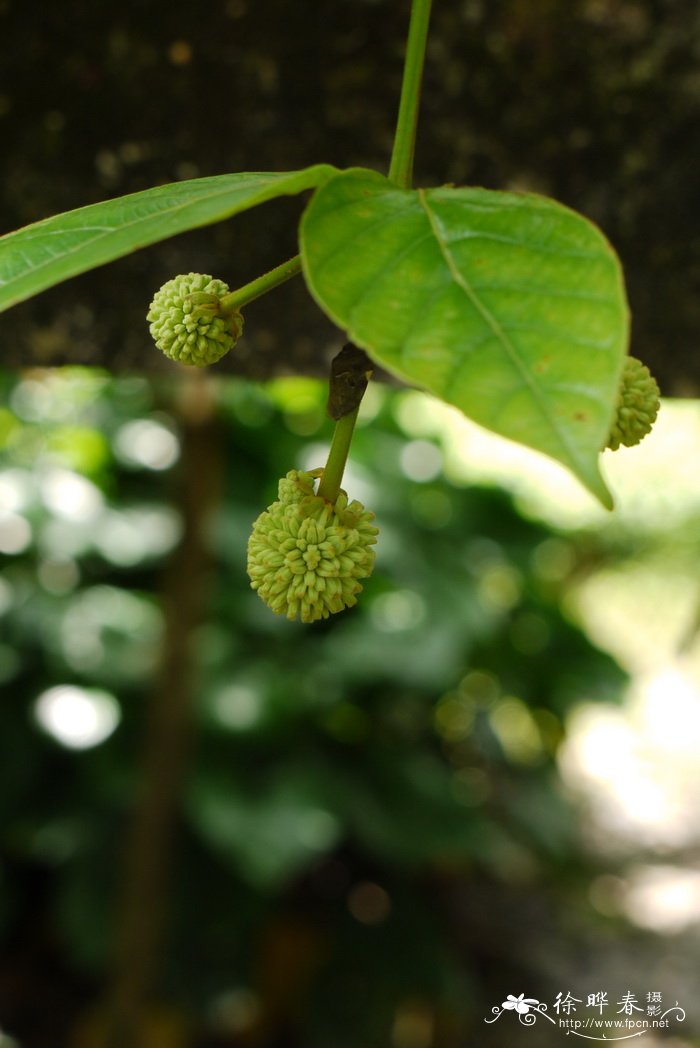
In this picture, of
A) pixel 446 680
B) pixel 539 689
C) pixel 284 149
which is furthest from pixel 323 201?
pixel 539 689

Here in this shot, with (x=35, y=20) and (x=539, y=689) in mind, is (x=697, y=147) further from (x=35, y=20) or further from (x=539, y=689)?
(x=539, y=689)

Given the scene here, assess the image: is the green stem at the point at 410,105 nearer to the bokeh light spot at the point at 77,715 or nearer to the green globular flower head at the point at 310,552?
the green globular flower head at the point at 310,552

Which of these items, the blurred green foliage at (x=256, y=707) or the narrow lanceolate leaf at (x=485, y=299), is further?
the blurred green foliage at (x=256, y=707)

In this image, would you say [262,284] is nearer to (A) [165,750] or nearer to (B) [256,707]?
(A) [165,750]

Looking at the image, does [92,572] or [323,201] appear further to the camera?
[92,572]

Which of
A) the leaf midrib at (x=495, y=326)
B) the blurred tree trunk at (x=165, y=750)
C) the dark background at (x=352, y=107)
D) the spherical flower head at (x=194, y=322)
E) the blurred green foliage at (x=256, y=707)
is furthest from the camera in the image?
the blurred green foliage at (x=256, y=707)

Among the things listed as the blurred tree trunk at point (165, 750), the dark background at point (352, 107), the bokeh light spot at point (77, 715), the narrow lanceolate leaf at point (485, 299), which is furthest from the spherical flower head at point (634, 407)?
the bokeh light spot at point (77, 715)

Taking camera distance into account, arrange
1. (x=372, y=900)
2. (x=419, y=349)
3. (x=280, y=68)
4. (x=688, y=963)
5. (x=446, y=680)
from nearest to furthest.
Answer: (x=419, y=349) → (x=280, y=68) → (x=446, y=680) → (x=372, y=900) → (x=688, y=963)
